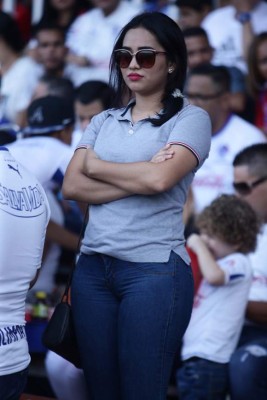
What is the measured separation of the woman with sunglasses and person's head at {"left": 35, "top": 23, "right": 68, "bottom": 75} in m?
4.96

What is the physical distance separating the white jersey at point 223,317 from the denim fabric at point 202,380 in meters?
0.04

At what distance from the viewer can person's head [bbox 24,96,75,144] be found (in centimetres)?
540

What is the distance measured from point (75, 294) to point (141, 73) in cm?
87

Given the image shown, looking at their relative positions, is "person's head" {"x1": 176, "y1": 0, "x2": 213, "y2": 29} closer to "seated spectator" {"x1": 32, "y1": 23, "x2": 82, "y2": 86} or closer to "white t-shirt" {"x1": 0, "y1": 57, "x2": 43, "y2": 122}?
"seated spectator" {"x1": 32, "y1": 23, "x2": 82, "y2": 86}

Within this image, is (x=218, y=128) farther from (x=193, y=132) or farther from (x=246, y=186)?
(x=193, y=132)

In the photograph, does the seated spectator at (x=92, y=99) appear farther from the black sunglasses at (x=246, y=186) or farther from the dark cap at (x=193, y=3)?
the dark cap at (x=193, y=3)

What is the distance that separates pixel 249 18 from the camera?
7.55 metres

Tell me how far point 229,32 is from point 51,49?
67.1 inches

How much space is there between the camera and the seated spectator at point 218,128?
6.36m

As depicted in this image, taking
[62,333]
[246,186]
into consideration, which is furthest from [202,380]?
[62,333]

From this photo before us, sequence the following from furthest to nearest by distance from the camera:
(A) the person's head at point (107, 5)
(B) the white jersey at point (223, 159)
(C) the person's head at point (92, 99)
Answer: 1. (A) the person's head at point (107, 5)
2. (C) the person's head at point (92, 99)
3. (B) the white jersey at point (223, 159)

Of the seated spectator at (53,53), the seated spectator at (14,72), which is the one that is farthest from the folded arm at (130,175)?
the seated spectator at (53,53)

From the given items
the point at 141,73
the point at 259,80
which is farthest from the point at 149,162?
the point at 259,80

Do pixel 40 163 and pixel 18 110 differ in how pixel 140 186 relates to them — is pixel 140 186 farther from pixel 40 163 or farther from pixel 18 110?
pixel 18 110
